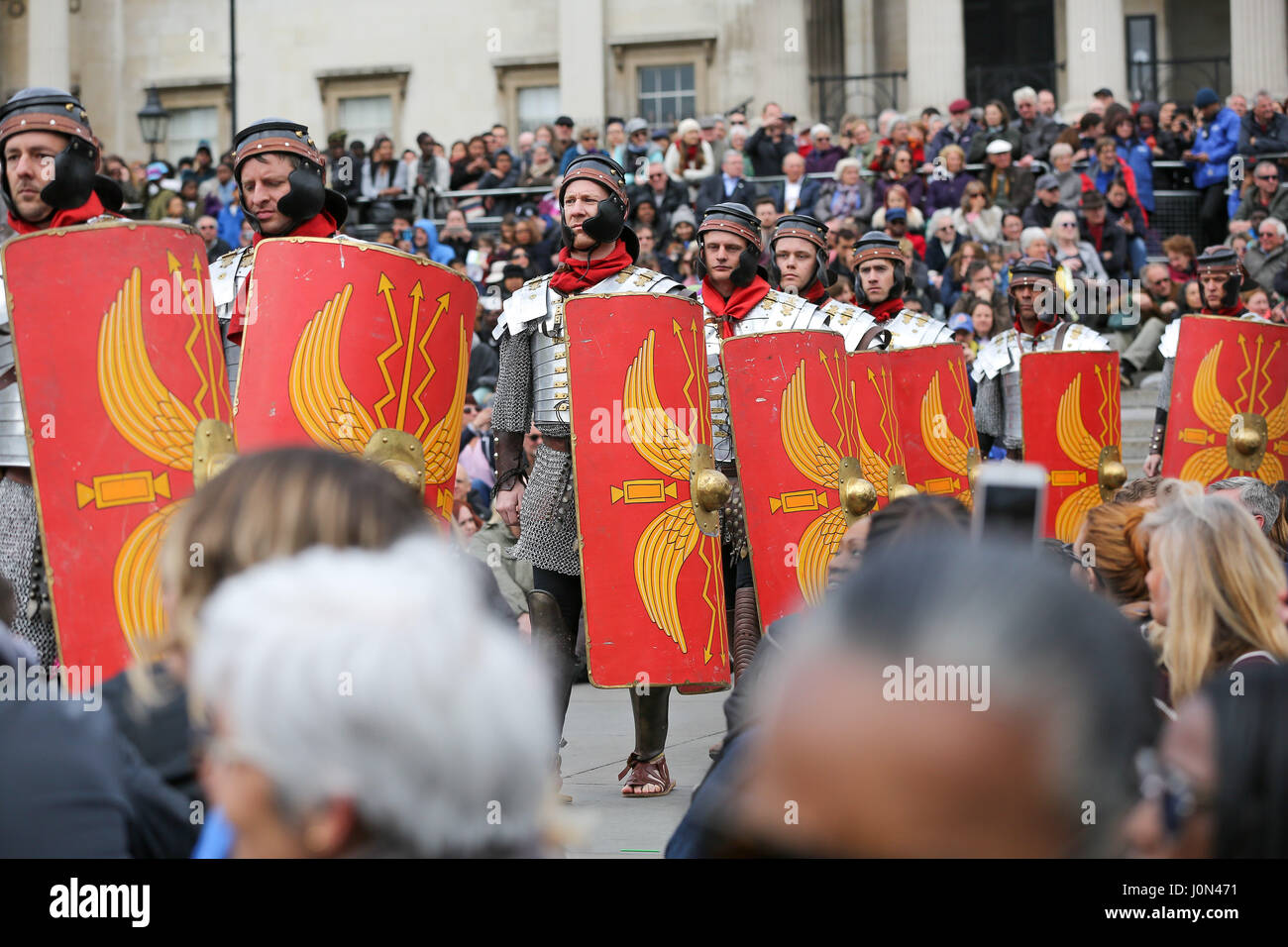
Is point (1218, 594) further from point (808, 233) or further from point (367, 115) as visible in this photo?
point (367, 115)

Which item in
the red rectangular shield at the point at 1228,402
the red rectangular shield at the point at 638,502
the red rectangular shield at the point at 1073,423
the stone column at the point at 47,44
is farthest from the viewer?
the stone column at the point at 47,44

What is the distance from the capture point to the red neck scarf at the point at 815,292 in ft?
20.1

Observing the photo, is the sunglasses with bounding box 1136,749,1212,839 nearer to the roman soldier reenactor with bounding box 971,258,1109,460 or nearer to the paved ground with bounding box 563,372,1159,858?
the paved ground with bounding box 563,372,1159,858

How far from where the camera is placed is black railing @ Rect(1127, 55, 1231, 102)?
22312 mm

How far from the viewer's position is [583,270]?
5.01m

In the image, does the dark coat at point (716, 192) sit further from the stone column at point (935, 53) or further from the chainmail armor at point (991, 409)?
the stone column at point (935, 53)

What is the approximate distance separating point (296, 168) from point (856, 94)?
19.5m

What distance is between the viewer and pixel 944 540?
1.05 metres

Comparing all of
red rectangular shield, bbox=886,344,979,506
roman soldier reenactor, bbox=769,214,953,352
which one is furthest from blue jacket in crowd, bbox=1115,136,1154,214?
red rectangular shield, bbox=886,344,979,506

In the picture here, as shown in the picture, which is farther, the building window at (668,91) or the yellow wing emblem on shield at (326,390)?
the building window at (668,91)

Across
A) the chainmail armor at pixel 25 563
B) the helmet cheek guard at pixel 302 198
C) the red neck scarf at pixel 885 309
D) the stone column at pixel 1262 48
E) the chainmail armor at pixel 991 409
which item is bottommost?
the chainmail armor at pixel 25 563

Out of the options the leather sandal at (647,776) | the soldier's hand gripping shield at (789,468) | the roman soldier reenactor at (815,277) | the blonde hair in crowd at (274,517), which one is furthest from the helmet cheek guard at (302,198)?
the blonde hair in crowd at (274,517)

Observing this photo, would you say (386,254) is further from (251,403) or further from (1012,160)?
(1012,160)

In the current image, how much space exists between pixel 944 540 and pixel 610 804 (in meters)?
3.73
